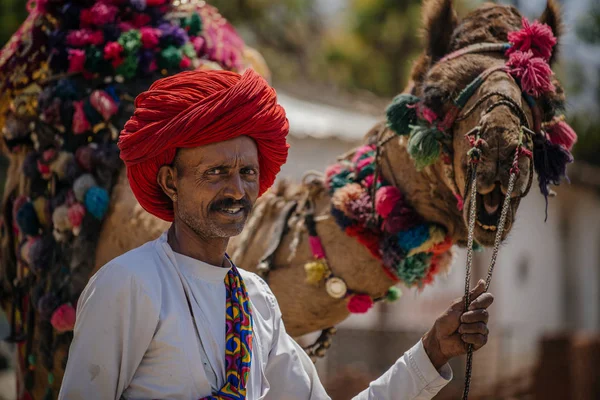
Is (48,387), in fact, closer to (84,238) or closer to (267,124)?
(84,238)

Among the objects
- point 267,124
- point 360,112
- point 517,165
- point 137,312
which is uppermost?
point 360,112

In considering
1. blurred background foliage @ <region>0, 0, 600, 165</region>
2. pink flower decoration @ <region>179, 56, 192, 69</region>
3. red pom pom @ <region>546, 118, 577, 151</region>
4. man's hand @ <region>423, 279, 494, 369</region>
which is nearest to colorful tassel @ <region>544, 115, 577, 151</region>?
red pom pom @ <region>546, 118, 577, 151</region>

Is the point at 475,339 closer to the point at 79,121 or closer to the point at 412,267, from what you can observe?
the point at 412,267

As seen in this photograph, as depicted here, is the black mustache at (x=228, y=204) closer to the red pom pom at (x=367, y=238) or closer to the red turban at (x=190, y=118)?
the red turban at (x=190, y=118)

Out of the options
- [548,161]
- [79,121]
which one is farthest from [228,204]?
[79,121]

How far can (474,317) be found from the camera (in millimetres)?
2576

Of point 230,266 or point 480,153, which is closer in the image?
point 230,266

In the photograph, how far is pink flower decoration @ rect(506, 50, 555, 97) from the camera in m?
3.30

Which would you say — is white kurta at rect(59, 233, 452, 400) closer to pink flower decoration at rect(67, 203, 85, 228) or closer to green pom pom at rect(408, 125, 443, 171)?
green pom pom at rect(408, 125, 443, 171)

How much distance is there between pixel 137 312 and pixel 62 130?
218cm

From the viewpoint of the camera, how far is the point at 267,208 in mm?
4289

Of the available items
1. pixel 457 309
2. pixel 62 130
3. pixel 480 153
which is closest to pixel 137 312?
pixel 457 309

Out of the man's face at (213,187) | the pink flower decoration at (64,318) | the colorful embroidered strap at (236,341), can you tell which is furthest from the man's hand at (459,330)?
the pink flower decoration at (64,318)

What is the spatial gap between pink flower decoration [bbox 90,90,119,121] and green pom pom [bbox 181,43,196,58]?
0.47 m
